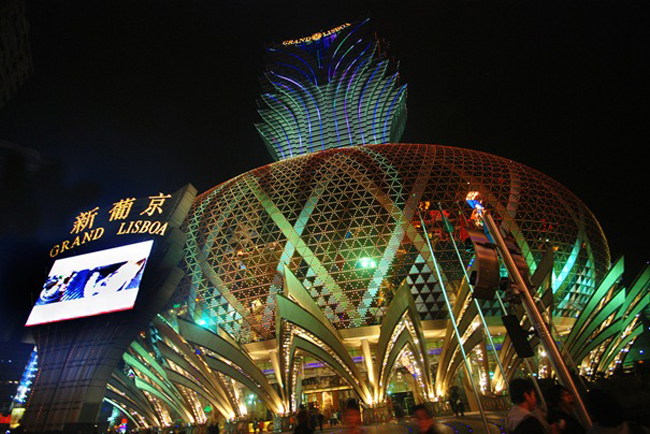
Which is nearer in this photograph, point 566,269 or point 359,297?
point 359,297

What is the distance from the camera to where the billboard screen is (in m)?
23.0

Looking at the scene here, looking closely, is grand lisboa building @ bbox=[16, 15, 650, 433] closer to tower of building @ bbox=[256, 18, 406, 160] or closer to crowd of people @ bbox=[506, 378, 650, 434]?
tower of building @ bbox=[256, 18, 406, 160]

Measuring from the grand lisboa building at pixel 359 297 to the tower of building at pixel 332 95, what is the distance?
16.0 metres

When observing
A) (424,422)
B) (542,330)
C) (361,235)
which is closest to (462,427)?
(542,330)

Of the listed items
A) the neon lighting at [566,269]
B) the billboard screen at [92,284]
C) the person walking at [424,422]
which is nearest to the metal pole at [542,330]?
the person walking at [424,422]

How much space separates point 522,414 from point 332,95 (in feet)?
192

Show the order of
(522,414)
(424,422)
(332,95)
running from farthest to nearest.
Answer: (332,95) < (424,422) < (522,414)

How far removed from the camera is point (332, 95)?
2323 inches

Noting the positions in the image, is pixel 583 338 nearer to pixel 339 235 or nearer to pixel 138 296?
pixel 339 235

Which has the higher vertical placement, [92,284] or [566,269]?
[566,269]

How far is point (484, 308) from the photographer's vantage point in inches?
1258

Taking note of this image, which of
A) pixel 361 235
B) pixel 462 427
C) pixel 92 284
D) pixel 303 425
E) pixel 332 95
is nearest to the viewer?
pixel 303 425

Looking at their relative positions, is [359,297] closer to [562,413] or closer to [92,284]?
[92,284]

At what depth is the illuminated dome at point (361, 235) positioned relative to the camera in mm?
31312
